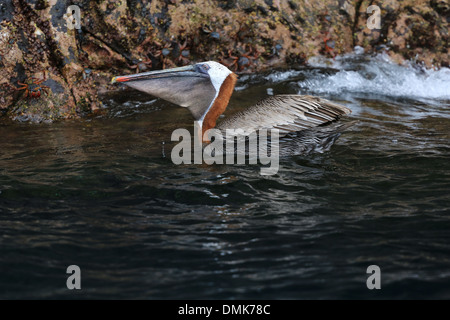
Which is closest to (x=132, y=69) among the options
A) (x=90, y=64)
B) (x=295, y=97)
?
(x=90, y=64)

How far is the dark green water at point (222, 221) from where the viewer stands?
2.51m

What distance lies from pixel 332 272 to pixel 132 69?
504 cm

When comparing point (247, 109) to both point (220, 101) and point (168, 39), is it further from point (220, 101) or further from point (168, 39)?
point (168, 39)

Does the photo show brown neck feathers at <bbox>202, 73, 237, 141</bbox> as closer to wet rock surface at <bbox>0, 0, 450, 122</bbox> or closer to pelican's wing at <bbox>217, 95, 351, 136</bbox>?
pelican's wing at <bbox>217, 95, 351, 136</bbox>

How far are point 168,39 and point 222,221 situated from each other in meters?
4.53

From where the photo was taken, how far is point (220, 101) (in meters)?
4.95

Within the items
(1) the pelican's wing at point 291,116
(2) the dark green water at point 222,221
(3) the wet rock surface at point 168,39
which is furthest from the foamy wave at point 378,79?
(1) the pelican's wing at point 291,116

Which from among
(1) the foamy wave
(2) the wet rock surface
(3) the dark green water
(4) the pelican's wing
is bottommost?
(3) the dark green water

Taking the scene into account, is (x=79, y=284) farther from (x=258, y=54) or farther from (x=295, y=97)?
(x=258, y=54)

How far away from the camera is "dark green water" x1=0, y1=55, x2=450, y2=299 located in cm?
251

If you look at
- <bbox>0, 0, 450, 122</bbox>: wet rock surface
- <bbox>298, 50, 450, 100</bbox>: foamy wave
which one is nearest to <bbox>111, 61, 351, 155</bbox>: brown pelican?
<bbox>0, 0, 450, 122</bbox>: wet rock surface

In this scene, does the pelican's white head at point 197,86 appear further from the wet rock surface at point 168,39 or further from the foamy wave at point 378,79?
the foamy wave at point 378,79

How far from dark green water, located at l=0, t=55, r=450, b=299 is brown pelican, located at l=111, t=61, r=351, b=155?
0.20 metres

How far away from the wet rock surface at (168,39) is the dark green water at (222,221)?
3.96 feet
